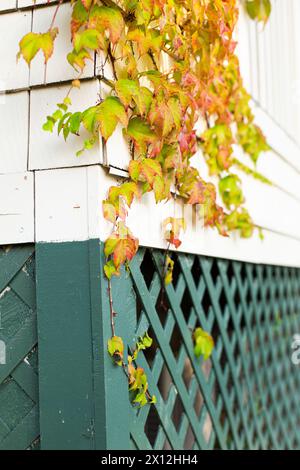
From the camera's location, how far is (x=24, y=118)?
2.03 meters

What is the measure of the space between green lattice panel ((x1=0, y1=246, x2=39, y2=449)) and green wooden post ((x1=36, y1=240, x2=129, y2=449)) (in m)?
0.05

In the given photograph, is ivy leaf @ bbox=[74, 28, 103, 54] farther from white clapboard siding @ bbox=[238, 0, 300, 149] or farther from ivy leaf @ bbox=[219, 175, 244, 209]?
white clapboard siding @ bbox=[238, 0, 300, 149]

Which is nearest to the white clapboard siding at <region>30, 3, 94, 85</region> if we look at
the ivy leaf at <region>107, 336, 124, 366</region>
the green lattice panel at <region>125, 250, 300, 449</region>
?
the green lattice panel at <region>125, 250, 300, 449</region>

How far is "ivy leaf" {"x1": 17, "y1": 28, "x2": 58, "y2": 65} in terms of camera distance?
187cm

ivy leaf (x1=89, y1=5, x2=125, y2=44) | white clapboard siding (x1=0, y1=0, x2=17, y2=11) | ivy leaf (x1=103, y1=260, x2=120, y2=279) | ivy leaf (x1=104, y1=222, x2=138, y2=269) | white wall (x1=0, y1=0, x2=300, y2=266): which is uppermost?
white clapboard siding (x1=0, y1=0, x2=17, y2=11)

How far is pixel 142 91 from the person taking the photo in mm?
1969

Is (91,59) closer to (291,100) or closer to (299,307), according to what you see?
(291,100)

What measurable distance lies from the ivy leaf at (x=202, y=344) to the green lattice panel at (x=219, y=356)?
0.11ft

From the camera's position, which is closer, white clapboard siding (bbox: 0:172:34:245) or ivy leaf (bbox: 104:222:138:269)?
ivy leaf (bbox: 104:222:138:269)

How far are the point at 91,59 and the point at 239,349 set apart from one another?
242 centimetres

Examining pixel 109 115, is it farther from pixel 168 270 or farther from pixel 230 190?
pixel 230 190

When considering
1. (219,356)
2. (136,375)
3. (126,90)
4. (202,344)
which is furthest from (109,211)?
(219,356)

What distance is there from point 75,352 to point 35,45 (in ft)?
3.20

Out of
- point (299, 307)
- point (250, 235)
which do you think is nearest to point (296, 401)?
point (299, 307)
